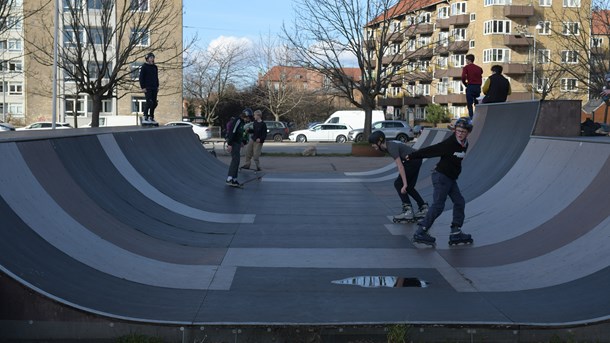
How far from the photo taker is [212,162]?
64.3ft

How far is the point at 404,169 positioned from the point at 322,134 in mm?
44186

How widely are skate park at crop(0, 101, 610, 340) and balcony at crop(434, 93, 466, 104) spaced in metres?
69.3

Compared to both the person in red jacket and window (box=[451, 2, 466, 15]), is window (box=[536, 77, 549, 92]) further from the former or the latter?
the person in red jacket

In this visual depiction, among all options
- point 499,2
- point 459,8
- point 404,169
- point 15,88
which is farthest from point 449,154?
point 459,8

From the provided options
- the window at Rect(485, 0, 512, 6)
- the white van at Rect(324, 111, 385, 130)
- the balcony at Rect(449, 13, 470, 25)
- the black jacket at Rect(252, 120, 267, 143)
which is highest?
the window at Rect(485, 0, 512, 6)

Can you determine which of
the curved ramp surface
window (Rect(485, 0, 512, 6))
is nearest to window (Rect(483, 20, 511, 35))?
window (Rect(485, 0, 512, 6))

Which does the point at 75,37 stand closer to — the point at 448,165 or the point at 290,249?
the point at 290,249

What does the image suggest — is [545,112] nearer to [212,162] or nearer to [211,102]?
[212,162]

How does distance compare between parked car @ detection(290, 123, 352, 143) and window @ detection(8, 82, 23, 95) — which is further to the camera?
window @ detection(8, 82, 23, 95)

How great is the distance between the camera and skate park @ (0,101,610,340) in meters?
5.64

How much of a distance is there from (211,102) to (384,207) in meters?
62.2

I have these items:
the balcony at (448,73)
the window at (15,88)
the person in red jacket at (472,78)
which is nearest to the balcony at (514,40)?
the balcony at (448,73)

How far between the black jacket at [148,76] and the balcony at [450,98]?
66443 millimetres

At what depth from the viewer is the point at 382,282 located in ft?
23.0
